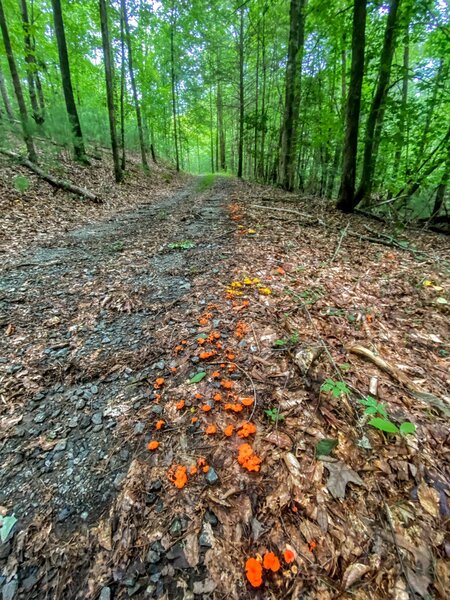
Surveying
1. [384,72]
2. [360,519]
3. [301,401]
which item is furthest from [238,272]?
[384,72]

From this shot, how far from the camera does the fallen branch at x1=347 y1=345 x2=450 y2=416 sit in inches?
78.3

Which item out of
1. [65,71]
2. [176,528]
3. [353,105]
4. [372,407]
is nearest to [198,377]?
[176,528]

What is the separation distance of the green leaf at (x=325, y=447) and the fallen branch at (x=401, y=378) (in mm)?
806

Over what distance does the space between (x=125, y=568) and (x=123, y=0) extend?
17087 millimetres

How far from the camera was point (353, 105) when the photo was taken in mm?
6262

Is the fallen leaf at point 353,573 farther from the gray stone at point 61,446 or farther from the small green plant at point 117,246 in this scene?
the small green plant at point 117,246

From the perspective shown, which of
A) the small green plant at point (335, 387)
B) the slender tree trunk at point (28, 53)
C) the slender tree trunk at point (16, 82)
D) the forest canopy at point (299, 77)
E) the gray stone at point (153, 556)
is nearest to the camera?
the gray stone at point (153, 556)

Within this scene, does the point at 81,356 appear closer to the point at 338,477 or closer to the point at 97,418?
the point at 97,418

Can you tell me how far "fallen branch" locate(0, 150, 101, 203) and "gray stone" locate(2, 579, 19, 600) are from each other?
9103 mm

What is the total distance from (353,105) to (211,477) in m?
7.63

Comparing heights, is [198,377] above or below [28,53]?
below

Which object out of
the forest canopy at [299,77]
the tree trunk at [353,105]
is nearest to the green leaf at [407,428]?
the forest canopy at [299,77]

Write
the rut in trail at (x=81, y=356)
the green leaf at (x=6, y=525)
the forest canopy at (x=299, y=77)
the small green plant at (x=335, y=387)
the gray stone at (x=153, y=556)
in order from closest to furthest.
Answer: the gray stone at (x=153, y=556) → the green leaf at (x=6, y=525) → the rut in trail at (x=81, y=356) → the small green plant at (x=335, y=387) → the forest canopy at (x=299, y=77)

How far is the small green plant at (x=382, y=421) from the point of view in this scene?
1.63 metres
